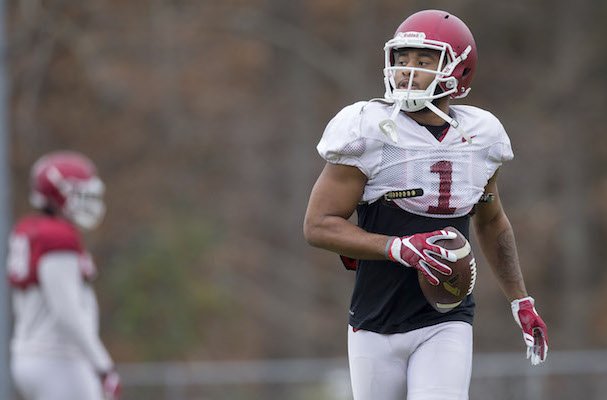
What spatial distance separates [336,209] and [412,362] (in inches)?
25.1

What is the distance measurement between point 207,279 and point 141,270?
223cm

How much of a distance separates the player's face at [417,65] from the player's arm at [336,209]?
39 centimetres

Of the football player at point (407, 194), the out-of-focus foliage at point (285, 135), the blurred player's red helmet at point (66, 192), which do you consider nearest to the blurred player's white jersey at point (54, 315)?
the blurred player's red helmet at point (66, 192)

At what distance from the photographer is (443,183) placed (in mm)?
5152

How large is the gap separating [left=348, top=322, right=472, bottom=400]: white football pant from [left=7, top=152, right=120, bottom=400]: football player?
8.44 ft

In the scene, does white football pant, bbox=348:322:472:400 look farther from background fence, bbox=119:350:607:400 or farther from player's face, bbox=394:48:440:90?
background fence, bbox=119:350:607:400

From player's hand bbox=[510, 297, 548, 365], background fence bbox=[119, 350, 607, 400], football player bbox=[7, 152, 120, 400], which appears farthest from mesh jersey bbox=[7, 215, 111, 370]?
background fence bbox=[119, 350, 607, 400]

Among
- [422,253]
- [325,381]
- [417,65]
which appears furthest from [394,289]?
[325,381]

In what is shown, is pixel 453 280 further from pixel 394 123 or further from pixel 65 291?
pixel 65 291

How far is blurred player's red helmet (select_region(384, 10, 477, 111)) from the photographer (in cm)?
513

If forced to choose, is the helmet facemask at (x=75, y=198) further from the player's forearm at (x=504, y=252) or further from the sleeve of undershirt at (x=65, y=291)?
the player's forearm at (x=504, y=252)

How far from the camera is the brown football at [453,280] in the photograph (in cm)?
494

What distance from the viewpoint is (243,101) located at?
23.2 m

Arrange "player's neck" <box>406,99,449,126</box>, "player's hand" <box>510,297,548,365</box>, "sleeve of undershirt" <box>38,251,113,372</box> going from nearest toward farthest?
"player's neck" <box>406,99,449,126</box>, "player's hand" <box>510,297,548,365</box>, "sleeve of undershirt" <box>38,251,113,372</box>
